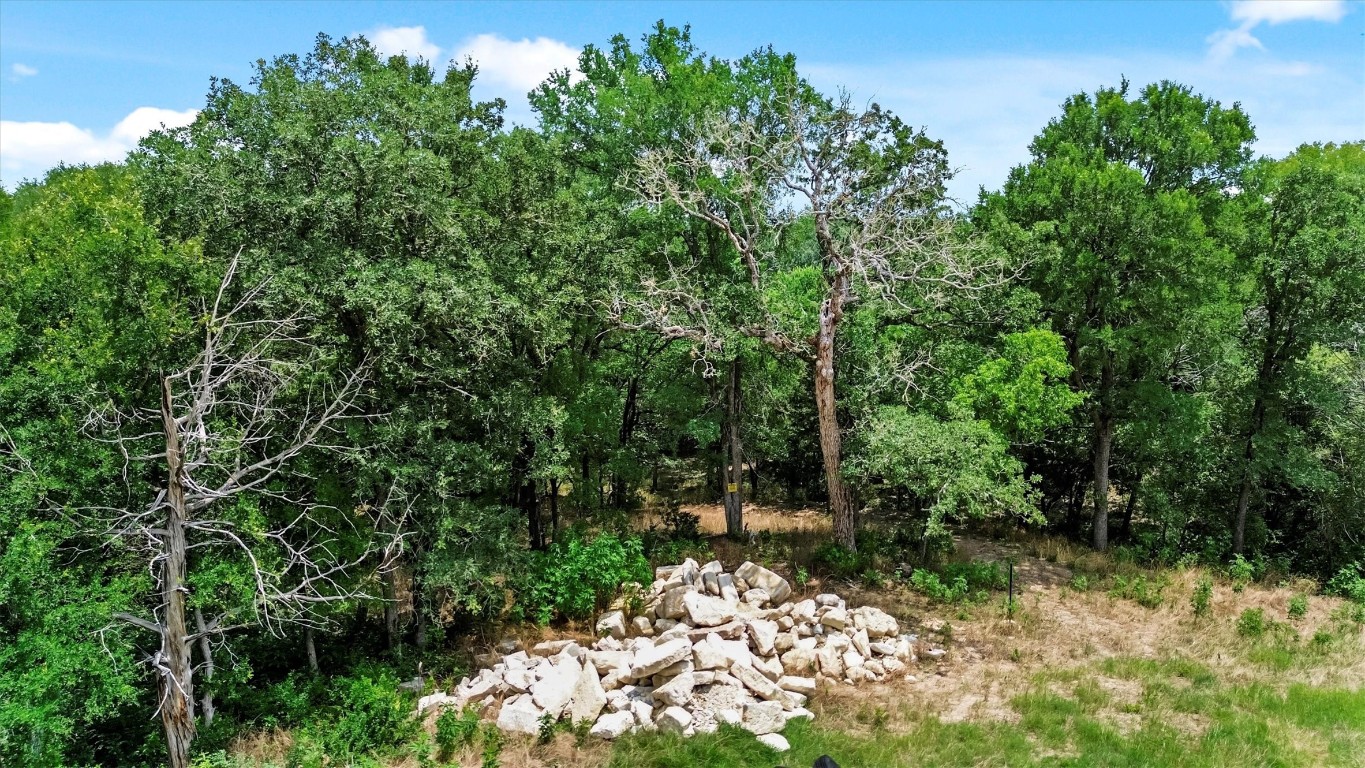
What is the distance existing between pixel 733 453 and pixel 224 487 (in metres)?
12.4

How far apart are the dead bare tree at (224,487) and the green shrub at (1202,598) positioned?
15.8 metres

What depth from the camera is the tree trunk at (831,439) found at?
648 inches

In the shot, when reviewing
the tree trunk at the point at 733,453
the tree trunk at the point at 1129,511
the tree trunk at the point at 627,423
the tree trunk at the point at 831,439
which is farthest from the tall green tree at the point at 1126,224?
the tree trunk at the point at 627,423

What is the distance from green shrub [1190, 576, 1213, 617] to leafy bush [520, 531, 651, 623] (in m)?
11.6

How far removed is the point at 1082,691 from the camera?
39.0 feet

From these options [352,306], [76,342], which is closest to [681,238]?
[352,306]

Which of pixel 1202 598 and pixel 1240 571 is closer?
pixel 1202 598

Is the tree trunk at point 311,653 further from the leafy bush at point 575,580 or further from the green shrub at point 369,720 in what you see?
the leafy bush at point 575,580

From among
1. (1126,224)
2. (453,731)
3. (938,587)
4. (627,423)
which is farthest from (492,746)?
(1126,224)

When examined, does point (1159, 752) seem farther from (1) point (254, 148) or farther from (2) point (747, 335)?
(1) point (254, 148)

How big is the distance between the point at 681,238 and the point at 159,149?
417 inches

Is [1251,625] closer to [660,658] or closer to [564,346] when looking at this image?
[660,658]

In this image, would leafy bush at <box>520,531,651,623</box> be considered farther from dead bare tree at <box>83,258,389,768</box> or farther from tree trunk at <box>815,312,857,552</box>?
tree trunk at <box>815,312,857,552</box>

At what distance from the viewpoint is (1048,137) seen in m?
19.3
